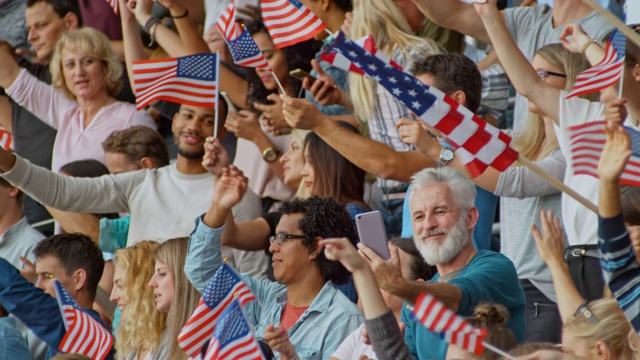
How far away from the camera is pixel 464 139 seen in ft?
17.1

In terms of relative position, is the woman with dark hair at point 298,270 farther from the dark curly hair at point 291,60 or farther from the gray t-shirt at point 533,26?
the dark curly hair at point 291,60

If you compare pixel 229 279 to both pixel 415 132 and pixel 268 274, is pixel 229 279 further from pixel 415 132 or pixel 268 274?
pixel 268 274

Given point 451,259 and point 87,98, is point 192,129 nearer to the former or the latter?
point 87,98

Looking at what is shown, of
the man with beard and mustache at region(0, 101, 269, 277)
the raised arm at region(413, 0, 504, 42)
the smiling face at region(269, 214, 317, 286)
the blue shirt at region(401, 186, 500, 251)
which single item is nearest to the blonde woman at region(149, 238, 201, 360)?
the smiling face at region(269, 214, 317, 286)

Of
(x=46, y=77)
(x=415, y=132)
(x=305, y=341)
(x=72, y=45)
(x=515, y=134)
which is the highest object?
(x=415, y=132)

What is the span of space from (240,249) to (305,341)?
114cm

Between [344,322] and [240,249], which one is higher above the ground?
[344,322]

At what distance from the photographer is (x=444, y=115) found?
5203 millimetres

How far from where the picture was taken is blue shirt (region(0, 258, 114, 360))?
23.1ft

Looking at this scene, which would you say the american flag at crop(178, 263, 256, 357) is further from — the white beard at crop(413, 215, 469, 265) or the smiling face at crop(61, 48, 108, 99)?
the smiling face at crop(61, 48, 108, 99)

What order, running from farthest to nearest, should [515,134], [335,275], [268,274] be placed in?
[268,274] → [515,134] → [335,275]

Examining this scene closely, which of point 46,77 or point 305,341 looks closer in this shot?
point 305,341

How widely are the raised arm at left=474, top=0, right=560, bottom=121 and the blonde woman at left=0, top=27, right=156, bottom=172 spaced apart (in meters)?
3.48

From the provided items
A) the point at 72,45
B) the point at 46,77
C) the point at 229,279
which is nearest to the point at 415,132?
the point at 229,279
